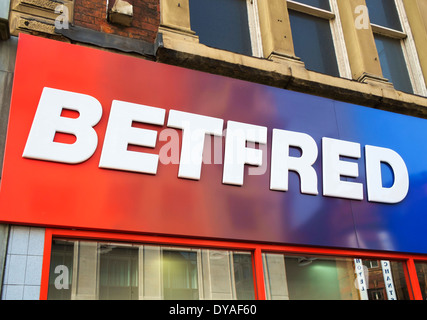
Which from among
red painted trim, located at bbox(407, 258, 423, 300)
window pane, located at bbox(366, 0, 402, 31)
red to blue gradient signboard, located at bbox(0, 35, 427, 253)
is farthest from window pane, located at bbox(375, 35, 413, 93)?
red painted trim, located at bbox(407, 258, 423, 300)

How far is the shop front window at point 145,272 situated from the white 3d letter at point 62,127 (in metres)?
0.91

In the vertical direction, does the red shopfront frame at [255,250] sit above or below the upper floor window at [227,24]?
below

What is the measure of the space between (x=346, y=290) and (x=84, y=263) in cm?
335

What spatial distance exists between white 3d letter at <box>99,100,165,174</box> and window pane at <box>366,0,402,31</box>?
534cm

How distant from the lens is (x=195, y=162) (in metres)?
5.56

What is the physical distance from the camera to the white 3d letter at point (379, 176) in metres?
6.48

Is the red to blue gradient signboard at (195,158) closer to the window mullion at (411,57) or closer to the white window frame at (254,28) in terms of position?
the white window frame at (254,28)

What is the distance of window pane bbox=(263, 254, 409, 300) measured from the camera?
567 cm

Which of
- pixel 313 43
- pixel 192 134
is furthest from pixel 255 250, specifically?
pixel 313 43

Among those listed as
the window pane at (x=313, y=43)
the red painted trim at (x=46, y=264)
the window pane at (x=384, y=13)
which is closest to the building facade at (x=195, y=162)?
the red painted trim at (x=46, y=264)

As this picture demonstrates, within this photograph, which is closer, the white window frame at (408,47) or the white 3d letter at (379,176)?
the white 3d letter at (379,176)

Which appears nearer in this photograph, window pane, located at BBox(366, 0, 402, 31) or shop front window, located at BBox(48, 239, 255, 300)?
shop front window, located at BBox(48, 239, 255, 300)

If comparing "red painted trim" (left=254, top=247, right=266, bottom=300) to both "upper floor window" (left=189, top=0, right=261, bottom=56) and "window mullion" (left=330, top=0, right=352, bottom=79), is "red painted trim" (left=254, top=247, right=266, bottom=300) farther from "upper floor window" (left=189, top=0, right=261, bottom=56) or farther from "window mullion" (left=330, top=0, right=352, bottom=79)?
"window mullion" (left=330, top=0, right=352, bottom=79)
